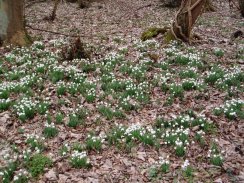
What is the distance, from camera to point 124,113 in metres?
7.22

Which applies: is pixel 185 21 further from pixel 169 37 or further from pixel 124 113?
pixel 124 113

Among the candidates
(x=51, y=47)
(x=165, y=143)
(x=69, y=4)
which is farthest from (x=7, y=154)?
(x=69, y=4)

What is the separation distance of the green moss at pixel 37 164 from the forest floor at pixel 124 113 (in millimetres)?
16

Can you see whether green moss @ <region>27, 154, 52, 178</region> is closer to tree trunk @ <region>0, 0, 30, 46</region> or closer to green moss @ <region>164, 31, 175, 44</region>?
tree trunk @ <region>0, 0, 30, 46</region>

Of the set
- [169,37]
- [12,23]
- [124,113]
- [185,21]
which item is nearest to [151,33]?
[169,37]

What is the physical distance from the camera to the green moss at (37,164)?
5.31 meters

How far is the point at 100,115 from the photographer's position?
282 inches

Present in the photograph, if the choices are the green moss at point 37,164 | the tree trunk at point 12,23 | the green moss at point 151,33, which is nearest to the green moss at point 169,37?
the green moss at point 151,33

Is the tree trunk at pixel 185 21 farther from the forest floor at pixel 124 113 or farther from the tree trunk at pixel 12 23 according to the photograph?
the tree trunk at pixel 12 23

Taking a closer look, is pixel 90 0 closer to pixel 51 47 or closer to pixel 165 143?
pixel 51 47

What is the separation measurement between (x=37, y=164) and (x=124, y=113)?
2367 mm

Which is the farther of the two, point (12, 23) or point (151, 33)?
point (151, 33)

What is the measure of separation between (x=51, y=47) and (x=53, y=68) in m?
3.03

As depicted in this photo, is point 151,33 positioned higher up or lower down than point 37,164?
higher up
